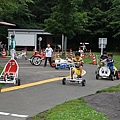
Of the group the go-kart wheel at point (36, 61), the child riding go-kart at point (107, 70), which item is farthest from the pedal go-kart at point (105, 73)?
the go-kart wheel at point (36, 61)

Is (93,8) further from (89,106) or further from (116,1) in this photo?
(89,106)

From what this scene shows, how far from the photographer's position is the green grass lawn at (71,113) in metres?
7.27

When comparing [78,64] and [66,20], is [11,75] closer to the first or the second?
[78,64]

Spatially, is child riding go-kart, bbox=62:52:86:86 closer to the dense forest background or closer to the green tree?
the green tree

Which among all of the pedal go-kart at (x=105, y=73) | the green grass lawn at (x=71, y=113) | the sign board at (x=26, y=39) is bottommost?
the green grass lawn at (x=71, y=113)

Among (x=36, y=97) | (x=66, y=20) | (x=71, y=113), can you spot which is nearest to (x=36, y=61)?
(x=66, y=20)

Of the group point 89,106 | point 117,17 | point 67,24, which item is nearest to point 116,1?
point 117,17

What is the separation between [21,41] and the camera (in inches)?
1891

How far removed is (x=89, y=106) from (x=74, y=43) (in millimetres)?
46337

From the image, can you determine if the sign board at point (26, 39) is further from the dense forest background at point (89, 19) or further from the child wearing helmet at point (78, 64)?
the child wearing helmet at point (78, 64)

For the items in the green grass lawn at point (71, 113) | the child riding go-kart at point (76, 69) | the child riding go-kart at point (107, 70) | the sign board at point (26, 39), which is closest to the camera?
the green grass lawn at point (71, 113)

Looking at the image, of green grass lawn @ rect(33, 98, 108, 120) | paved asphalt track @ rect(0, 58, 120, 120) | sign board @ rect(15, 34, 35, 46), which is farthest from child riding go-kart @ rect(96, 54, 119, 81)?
sign board @ rect(15, 34, 35, 46)

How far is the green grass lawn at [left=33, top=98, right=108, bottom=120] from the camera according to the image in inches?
286

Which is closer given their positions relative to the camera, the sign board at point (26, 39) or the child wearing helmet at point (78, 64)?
the child wearing helmet at point (78, 64)
